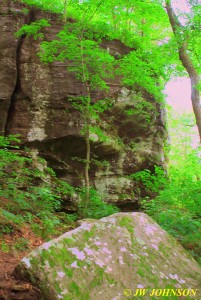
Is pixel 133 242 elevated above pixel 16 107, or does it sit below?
below

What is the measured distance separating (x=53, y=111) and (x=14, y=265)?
8183mm

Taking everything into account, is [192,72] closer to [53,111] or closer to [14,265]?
[53,111]

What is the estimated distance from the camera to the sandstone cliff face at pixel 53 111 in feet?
35.4

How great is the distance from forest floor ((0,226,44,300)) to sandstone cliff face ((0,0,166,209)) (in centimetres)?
610

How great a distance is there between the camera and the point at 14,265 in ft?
11.8

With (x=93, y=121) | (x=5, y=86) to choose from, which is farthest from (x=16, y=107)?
(x=93, y=121)

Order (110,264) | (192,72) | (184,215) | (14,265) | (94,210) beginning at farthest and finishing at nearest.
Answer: (192,72), (94,210), (184,215), (14,265), (110,264)

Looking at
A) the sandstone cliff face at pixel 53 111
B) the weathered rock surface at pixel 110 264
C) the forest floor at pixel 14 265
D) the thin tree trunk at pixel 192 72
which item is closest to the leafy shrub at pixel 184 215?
the weathered rock surface at pixel 110 264

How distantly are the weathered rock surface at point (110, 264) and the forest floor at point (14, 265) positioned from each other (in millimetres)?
84

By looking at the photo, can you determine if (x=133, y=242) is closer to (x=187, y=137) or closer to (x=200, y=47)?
(x=200, y=47)

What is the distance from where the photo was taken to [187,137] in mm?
23844

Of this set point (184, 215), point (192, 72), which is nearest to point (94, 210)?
point (184, 215)

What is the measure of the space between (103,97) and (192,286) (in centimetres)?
947

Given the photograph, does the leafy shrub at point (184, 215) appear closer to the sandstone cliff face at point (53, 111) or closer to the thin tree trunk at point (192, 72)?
A: the thin tree trunk at point (192, 72)
